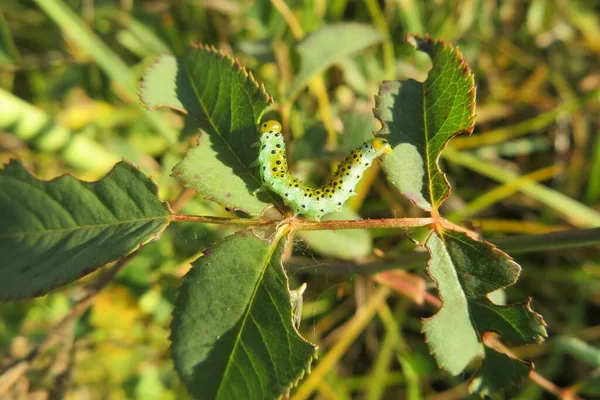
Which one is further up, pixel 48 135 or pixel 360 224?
pixel 360 224

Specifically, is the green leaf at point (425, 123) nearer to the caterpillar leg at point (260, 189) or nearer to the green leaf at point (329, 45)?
the caterpillar leg at point (260, 189)

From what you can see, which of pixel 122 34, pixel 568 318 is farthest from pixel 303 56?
pixel 568 318

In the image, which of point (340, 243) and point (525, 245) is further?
point (340, 243)

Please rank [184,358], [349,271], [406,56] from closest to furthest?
[184,358], [349,271], [406,56]

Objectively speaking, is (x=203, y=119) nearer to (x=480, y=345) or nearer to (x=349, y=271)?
(x=349, y=271)

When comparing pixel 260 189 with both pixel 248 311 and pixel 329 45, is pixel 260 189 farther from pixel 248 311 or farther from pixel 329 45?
pixel 329 45

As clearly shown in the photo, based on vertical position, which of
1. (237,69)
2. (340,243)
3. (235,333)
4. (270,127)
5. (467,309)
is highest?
(237,69)

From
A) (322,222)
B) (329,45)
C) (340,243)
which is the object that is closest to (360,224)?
(322,222)
